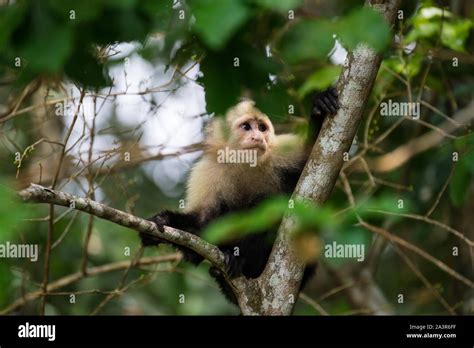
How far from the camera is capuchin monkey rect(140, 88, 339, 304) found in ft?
19.6

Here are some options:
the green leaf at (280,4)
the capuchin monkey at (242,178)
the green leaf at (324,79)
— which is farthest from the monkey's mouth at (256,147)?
the green leaf at (280,4)

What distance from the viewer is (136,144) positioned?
6.85 meters

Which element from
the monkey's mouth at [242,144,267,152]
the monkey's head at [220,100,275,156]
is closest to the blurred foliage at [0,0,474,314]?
the monkey's head at [220,100,275,156]

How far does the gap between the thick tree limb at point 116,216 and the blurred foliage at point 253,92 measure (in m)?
0.29

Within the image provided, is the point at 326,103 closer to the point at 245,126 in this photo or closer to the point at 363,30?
the point at 245,126

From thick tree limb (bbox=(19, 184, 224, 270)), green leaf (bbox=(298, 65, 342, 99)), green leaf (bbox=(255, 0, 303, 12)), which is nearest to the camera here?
green leaf (bbox=(255, 0, 303, 12))

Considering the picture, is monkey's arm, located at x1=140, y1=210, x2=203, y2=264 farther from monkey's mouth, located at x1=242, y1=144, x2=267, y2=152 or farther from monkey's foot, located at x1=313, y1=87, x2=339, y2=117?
monkey's foot, located at x1=313, y1=87, x2=339, y2=117

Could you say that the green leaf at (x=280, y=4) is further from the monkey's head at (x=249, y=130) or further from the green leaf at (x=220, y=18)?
the monkey's head at (x=249, y=130)

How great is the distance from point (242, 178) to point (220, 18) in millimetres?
4444

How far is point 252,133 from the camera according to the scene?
633 cm

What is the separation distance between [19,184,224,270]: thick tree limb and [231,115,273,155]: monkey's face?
4.91ft

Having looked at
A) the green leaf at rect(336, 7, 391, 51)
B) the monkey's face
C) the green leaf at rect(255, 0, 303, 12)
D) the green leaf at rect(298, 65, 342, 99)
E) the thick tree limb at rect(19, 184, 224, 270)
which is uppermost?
the green leaf at rect(298, 65, 342, 99)

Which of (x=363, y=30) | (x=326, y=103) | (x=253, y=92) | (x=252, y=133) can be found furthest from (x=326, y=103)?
(x=363, y=30)

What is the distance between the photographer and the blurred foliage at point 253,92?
2.37 meters
